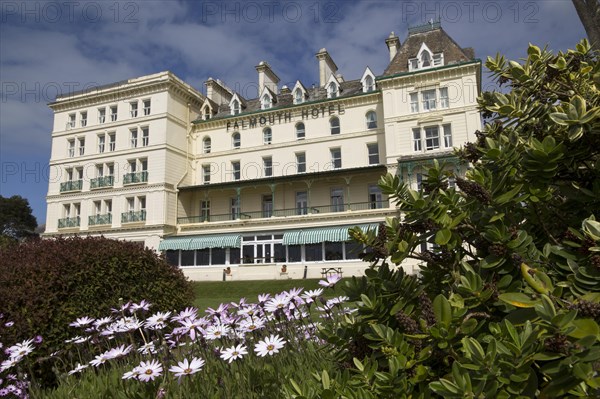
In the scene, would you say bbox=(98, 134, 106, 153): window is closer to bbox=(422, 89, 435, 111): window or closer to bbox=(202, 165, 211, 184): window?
bbox=(202, 165, 211, 184): window

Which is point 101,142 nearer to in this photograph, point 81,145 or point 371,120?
point 81,145

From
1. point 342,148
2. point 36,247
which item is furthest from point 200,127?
point 36,247

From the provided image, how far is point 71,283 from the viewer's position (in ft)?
20.2

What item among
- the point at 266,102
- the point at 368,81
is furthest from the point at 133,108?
the point at 368,81

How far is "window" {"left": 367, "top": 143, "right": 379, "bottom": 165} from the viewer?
33.8 m

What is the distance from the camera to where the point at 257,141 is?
37.7 metres

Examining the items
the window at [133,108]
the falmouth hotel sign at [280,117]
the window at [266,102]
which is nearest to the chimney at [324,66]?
the falmouth hotel sign at [280,117]

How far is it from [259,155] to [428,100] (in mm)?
15266

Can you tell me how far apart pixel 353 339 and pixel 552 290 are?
2.74ft

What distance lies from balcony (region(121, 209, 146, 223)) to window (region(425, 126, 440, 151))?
80.6ft

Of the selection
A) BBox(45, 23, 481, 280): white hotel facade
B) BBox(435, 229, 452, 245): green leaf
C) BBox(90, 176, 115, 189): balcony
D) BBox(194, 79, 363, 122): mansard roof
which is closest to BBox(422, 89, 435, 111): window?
BBox(45, 23, 481, 280): white hotel facade

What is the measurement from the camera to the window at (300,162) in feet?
119

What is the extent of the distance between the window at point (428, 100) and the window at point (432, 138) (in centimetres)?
160

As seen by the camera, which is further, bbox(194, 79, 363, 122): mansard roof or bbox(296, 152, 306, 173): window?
bbox(296, 152, 306, 173): window
